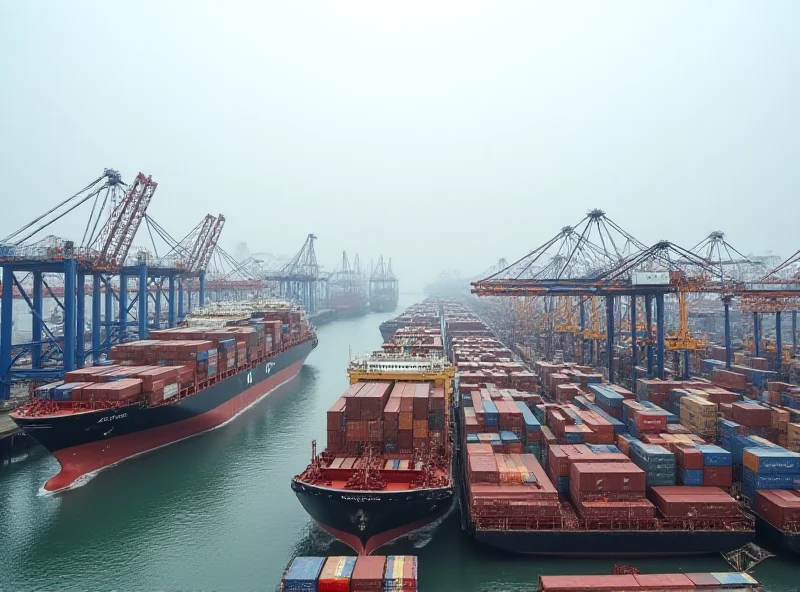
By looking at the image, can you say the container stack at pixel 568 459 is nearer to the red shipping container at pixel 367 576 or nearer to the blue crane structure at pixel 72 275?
the red shipping container at pixel 367 576

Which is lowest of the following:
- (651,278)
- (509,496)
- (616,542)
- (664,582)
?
(616,542)

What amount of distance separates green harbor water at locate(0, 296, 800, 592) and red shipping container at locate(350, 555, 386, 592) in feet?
13.4

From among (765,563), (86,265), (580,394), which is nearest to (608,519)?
(765,563)

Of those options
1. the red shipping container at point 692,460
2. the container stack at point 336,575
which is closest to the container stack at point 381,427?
the container stack at point 336,575

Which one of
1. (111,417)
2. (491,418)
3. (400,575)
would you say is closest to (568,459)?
(491,418)

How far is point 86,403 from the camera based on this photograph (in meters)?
28.2

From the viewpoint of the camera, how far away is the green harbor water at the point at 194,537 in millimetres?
18578

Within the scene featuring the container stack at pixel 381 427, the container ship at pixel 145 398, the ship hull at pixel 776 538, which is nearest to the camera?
the ship hull at pixel 776 538

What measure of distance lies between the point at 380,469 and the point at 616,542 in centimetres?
929

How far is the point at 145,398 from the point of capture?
3020 cm

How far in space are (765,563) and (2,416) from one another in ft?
148

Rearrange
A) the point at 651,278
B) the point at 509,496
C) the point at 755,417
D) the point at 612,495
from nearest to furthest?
the point at 509,496 < the point at 612,495 < the point at 755,417 < the point at 651,278

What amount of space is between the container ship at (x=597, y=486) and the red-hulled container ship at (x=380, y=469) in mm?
1739

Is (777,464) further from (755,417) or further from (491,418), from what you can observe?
(491,418)
